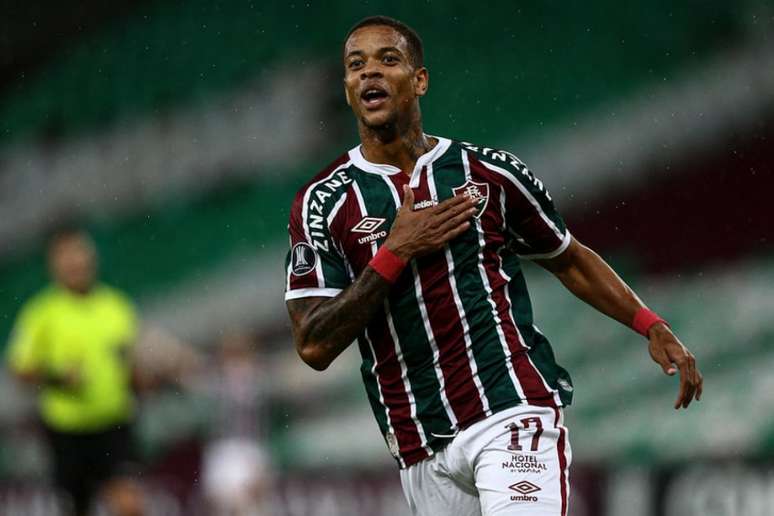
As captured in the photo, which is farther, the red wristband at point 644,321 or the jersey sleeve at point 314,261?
the red wristband at point 644,321

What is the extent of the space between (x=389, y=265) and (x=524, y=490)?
26.0 inches

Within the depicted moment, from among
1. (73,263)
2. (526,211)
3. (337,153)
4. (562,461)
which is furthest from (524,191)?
(337,153)

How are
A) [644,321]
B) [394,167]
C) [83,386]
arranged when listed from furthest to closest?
[83,386] → [644,321] → [394,167]

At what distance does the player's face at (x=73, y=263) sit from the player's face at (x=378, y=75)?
403cm

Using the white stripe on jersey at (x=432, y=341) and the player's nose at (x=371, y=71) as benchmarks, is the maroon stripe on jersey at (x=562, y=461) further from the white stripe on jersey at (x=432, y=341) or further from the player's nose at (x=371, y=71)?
the player's nose at (x=371, y=71)

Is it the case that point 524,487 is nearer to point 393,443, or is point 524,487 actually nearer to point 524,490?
point 524,490

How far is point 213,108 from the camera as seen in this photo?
35.8ft

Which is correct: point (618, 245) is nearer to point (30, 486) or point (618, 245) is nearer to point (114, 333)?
point (114, 333)

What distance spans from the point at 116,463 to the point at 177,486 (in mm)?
3020

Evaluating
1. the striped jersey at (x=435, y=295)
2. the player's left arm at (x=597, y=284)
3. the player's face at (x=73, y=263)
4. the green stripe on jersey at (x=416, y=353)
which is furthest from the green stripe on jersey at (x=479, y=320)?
the player's face at (x=73, y=263)

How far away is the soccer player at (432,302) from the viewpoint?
11.7ft

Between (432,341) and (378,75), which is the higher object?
(378,75)

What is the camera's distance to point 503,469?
354 cm

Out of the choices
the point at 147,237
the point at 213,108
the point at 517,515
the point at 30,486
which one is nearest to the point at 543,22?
the point at 213,108
